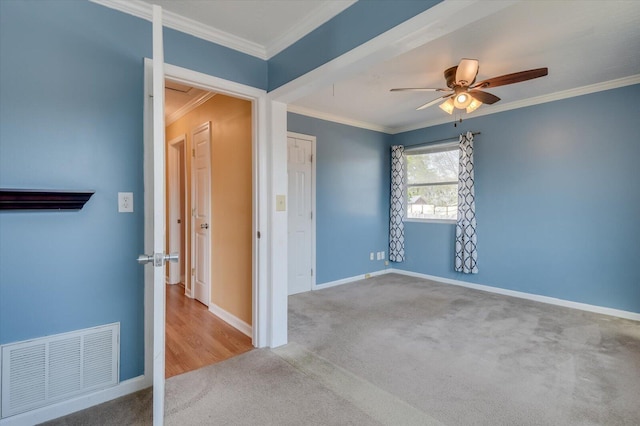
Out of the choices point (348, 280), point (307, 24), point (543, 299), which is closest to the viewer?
point (307, 24)

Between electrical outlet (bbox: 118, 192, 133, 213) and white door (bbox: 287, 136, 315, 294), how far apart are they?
7.67ft

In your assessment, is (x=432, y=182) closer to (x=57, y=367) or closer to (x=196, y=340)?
(x=196, y=340)

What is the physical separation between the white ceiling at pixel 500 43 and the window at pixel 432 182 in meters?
1.15

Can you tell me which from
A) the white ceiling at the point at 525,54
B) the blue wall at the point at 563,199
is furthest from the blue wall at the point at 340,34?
the blue wall at the point at 563,199

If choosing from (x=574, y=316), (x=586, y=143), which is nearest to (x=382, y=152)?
(x=586, y=143)

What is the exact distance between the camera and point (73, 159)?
71.2 inches

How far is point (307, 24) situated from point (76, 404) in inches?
110

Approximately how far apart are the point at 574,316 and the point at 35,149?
15.9 feet

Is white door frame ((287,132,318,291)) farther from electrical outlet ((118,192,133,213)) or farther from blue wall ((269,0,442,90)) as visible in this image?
electrical outlet ((118,192,133,213))

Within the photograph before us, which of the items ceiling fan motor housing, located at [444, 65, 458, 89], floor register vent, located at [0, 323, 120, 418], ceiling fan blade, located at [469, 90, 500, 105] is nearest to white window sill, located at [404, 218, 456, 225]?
ceiling fan blade, located at [469, 90, 500, 105]

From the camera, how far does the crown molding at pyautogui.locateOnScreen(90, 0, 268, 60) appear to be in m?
1.93

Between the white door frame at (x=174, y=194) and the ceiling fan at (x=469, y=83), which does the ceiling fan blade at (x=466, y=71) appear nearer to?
the ceiling fan at (x=469, y=83)

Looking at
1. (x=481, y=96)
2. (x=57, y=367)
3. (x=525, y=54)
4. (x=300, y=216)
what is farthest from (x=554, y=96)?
(x=57, y=367)

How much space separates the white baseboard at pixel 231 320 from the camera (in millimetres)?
2908
